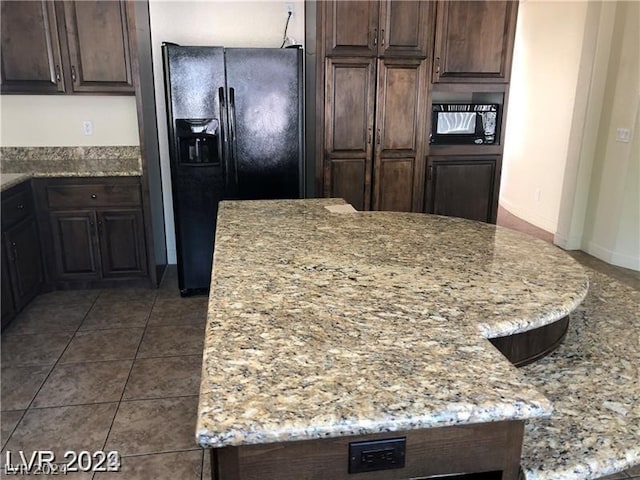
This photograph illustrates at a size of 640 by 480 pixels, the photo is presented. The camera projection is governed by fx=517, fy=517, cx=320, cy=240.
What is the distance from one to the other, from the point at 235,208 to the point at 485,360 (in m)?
1.72

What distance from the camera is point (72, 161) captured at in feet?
12.9

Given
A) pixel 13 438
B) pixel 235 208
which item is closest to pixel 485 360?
pixel 235 208

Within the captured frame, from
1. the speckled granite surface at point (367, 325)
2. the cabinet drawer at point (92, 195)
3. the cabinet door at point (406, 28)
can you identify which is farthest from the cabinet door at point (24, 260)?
the cabinet door at point (406, 28)

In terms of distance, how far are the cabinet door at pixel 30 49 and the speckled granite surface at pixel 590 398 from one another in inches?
137

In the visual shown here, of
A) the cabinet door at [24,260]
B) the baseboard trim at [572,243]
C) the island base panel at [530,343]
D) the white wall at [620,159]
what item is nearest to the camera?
the island base panel at [530,343]

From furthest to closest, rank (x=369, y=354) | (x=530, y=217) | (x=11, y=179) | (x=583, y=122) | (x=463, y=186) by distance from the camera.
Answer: (x=530, y=217)
(x=583, y=122)
(x=463, y=186)
(x=11, y=179)
(x=369, y=354)

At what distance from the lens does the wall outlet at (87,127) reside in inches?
156

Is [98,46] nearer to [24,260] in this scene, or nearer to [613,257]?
[24,260]

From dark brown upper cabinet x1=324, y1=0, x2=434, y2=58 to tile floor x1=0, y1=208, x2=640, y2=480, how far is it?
208cm

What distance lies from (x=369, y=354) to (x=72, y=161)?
11.6ft

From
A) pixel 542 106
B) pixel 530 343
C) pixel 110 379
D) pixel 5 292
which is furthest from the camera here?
pixel 542 106

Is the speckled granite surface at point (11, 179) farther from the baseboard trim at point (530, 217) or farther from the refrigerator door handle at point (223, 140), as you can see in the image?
the baseboard trim at point (530, 217)

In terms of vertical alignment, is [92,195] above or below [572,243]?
above

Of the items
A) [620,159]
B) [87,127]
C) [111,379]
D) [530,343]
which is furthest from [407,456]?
[620,159]
